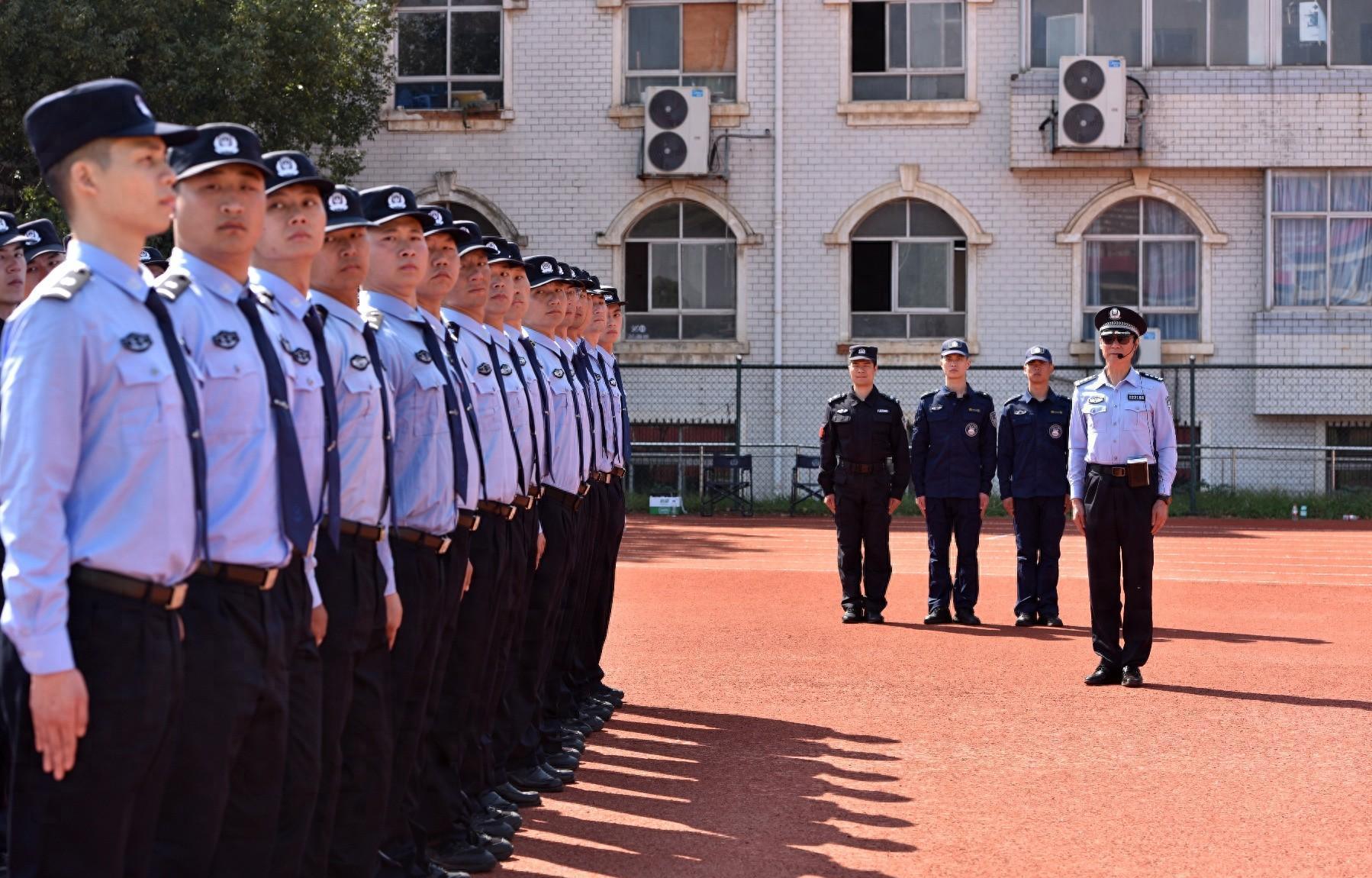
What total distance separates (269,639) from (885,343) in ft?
89.4

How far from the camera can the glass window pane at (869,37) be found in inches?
1243

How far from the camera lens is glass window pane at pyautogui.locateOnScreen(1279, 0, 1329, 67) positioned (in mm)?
30828

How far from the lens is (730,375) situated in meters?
31.0

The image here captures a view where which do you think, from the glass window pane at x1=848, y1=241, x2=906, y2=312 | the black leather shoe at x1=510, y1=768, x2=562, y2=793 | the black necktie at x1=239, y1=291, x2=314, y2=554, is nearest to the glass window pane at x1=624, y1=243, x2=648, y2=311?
the glass window pane at x1=848, y1=241, x2=906, y2=312

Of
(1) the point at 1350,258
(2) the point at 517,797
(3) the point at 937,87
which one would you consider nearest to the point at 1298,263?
(1) the point at 1350,258

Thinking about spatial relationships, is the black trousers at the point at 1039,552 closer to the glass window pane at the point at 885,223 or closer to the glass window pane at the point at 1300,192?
the glass window pane at the point at 885,223

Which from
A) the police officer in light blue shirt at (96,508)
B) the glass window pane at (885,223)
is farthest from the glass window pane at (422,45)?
the police officer in light blue shirt at (96,508)

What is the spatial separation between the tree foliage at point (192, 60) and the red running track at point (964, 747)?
11.7 meters

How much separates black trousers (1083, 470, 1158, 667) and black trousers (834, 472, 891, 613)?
12.0 feet

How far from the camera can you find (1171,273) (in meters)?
31.4

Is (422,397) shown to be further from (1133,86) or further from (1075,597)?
(1133,86)

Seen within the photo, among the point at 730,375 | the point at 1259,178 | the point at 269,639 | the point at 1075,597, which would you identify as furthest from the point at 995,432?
the point at 1259,178

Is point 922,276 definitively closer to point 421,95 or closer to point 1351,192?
point 1351,192

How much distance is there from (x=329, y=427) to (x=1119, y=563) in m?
7.78
